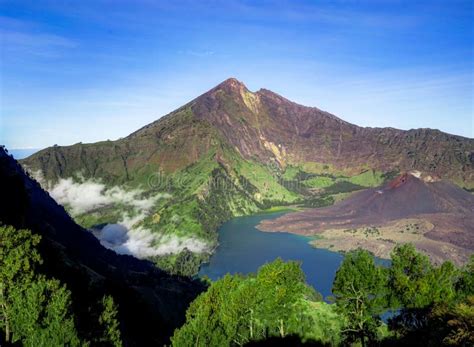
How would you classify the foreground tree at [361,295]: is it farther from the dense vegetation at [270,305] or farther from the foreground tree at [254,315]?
the foreground tree at [254,315]

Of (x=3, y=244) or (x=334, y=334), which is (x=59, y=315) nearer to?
(x=3, y=244)

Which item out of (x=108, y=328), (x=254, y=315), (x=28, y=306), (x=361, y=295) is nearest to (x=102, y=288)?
(x=108, y=328)

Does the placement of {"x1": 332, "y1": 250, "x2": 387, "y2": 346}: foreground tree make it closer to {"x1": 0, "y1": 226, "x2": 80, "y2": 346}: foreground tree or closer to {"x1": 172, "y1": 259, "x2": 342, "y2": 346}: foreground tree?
{"x1": 172, "y1": 259, "x2": 342, "y2": 346}: foreground tree

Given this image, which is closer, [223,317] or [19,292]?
[19,292]

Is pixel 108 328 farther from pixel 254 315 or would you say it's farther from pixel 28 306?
pixel 254 315

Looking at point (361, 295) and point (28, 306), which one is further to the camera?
point (361, 295)

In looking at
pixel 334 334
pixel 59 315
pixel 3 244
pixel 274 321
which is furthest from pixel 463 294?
pixel 3 244

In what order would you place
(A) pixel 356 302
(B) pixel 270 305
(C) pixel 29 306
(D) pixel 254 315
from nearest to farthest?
(C) pixel 29 306, (A) pixel 356 302, (B) pixel 270 305, (D) pixel 254 315

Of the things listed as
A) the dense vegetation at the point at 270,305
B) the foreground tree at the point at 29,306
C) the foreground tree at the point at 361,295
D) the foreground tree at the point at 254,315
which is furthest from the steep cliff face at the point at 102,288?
the foreground tree at the point at 361,295
